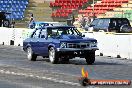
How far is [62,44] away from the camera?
20281 mm

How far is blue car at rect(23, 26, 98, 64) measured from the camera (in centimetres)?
2033

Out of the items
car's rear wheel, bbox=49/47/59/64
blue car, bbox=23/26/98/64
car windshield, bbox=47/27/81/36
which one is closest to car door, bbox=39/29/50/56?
blue car, bbox=23/26/98/64

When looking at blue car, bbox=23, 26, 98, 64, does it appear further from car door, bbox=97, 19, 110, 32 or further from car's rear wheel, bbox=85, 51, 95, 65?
car door, bbox=97, 19, 110, 32

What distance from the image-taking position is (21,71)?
16859 mm

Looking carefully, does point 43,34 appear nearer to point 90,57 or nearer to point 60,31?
point 60,31

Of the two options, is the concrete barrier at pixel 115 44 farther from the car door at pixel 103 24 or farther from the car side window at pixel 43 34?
the car door at pixel 103 24

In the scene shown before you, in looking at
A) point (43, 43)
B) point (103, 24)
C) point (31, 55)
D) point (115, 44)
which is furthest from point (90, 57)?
point (103, 24)

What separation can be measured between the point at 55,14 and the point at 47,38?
37678 millimetres

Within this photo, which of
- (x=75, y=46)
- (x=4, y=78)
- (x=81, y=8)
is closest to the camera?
(x=4, y=78)

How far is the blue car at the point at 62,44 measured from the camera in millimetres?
20328

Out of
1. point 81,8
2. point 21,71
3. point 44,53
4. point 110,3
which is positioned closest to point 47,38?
point 44,53

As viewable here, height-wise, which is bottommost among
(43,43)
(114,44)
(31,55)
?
(31,55)

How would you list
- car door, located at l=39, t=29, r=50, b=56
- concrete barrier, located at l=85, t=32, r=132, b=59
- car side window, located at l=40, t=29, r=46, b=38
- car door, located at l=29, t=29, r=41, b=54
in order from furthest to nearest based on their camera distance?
concrete barrier, located at l=85, t=32, r=132, b=59 < car door, located at l=29, t=29, r=41, b=54 < car side window, located at l=40, t=29, r=46, b=38 < car door, located at l=39, t=29, r=50, b=56

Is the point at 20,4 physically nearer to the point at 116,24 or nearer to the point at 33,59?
the point at 116,24
